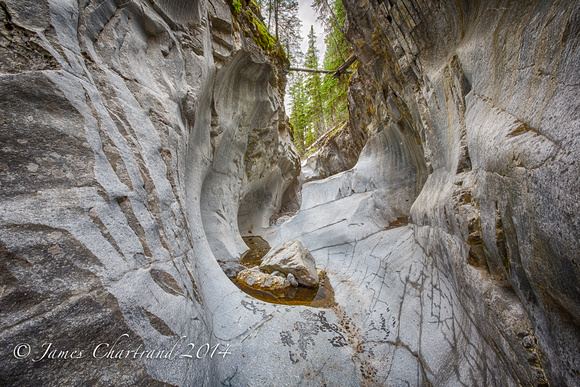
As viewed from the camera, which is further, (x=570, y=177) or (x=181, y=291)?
(x=181, y=291)

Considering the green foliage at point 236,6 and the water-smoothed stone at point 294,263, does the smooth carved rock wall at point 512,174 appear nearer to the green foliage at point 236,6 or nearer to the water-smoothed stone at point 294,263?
the water-smoothed stone at point 294,263

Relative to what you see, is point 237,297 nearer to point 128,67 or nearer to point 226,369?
point 226,369

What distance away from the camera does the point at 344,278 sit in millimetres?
4805

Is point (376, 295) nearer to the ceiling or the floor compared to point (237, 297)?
nearer to the floor

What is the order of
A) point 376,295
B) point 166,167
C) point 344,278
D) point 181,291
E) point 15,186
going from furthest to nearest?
point 344,278 → point 376,295 → point 166,167 → point 181,291 → point 15,186

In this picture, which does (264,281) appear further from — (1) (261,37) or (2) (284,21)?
(2) (284,21)

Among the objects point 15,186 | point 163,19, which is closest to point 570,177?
point 15,186

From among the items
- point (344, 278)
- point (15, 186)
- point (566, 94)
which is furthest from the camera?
point (344, 278)

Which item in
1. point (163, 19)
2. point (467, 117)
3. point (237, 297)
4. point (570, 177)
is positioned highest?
point (163, 19)

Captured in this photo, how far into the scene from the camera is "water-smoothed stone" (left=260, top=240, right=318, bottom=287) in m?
4.45

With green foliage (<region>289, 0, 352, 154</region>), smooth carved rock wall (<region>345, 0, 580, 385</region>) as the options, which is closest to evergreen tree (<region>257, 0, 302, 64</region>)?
green foliage (<region>289, 0, 352, 154</region>)

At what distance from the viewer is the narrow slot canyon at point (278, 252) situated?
134 cm

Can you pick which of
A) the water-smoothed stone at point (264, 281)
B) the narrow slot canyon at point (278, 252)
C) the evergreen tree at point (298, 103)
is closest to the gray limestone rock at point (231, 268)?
the narrow slot canyon at point (278, 252)

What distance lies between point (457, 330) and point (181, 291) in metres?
3.34
